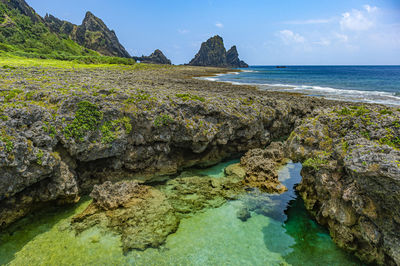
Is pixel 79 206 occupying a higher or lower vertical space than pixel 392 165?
lower

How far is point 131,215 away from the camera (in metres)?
12.9

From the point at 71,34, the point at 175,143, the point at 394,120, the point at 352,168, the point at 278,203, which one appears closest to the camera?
the point at 352,168

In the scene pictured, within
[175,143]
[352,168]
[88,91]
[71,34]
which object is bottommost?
[175,143]

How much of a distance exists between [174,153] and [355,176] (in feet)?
44.4

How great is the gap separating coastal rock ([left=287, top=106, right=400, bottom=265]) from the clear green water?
1153 millimetres

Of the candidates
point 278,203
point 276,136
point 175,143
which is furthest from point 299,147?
point 276,136

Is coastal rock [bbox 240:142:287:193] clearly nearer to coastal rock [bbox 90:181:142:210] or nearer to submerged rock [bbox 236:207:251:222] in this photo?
submerged rock [bbox 236:207:251:222]

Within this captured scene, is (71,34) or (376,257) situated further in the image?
(71,34)

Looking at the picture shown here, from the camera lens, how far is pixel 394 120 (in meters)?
11.3

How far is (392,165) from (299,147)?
6.01 meters

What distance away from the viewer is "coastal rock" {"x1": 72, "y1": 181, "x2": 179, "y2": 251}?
447 inches

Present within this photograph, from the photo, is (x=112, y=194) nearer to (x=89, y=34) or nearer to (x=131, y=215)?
(x=131, y=215)

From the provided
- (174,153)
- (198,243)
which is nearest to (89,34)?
(174,153)

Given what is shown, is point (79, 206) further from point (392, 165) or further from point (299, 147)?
point (392, 165)
